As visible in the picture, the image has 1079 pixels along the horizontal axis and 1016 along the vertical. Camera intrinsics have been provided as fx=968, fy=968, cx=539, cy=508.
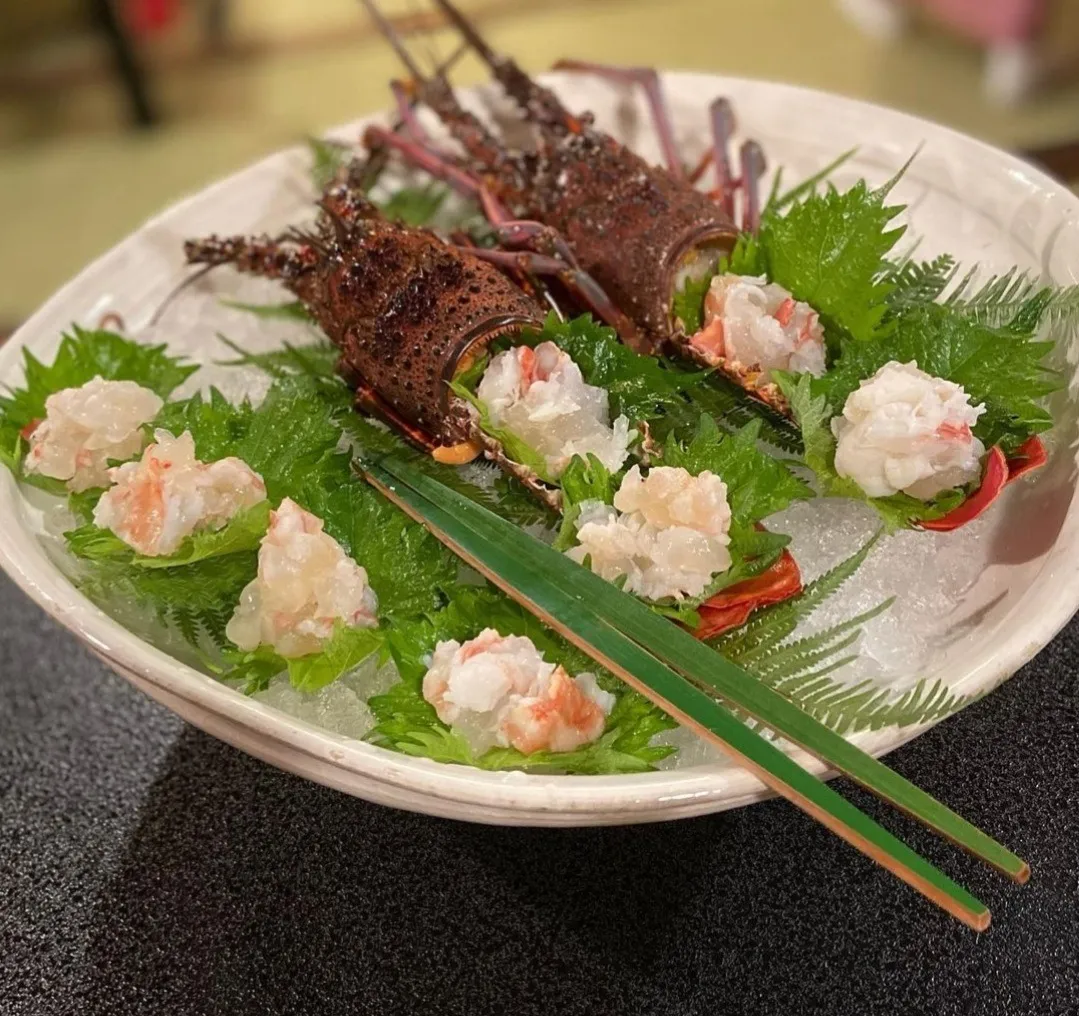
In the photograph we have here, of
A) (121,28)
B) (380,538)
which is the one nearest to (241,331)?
(380,538)

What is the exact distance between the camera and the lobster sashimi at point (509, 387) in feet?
3.95

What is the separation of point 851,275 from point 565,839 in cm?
91

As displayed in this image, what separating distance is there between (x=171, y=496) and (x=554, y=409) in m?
0.52

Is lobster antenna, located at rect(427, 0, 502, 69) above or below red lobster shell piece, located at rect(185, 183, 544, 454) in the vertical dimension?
above

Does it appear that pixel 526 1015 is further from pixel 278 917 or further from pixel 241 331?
pixel 241 331

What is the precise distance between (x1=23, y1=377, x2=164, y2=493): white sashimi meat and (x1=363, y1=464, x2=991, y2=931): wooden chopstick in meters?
0.46

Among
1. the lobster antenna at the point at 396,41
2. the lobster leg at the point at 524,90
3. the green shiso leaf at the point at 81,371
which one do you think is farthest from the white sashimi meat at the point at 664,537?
the lobster antenna at the point at 396,41

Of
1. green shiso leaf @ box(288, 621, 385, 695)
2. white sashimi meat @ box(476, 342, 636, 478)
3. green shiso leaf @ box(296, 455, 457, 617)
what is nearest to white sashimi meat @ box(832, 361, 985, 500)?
white sashimi meat @ box(476, 342, 636, 478)

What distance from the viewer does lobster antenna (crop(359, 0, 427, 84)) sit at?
2.13 meters

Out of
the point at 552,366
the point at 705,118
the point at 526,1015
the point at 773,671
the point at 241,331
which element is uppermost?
the point at 705,118

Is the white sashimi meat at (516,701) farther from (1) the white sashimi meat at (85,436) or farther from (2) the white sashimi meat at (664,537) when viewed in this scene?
(1) the white sashimi meat at (85,436)

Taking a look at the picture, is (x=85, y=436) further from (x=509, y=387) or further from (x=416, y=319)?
(x=509, y=387)

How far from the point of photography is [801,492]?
1268 mm

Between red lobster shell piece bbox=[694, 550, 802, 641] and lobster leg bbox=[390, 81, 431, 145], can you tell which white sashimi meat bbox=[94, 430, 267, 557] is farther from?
lobster leg bbox=[390, 81, 431, 145]
